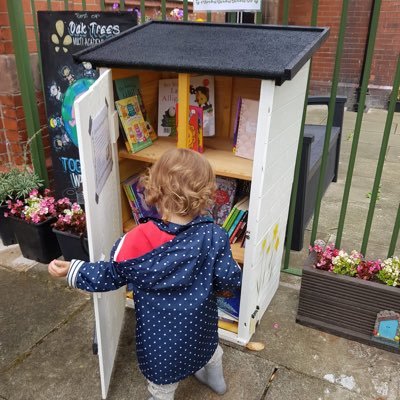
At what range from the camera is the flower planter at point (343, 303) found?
2.47 metres

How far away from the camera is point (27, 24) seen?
11.0 feet

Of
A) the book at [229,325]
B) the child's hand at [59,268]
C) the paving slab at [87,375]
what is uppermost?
the child's hand at [59,268]

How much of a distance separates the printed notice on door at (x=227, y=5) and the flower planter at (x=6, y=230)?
221 centimetres

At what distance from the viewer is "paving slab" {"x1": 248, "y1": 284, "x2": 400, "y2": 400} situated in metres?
2.30

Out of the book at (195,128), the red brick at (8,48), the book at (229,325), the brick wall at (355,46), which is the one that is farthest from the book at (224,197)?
the brick wall at (355,46)

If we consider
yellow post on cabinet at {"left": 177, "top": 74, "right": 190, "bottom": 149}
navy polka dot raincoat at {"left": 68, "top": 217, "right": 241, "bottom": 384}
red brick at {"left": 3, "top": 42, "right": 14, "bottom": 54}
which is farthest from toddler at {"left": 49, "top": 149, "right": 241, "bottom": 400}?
red brick at {"left": 3, "top": 42, "right": 14, "bottom": 54}

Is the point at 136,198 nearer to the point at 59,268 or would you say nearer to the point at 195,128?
the point at 195,128

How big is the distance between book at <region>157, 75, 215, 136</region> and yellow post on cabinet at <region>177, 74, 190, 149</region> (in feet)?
1.33

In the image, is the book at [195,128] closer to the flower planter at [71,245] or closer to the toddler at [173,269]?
the toddler at [173,269]

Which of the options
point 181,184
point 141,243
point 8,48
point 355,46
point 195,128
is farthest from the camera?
point 355,46

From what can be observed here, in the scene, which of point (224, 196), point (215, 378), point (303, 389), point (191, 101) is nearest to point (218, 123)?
point (191, 101)

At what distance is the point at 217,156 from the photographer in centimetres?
248

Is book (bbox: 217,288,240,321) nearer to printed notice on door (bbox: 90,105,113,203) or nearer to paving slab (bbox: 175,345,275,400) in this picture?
paving slab (bbox: 175,345,275,400)

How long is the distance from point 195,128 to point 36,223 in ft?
5.25
